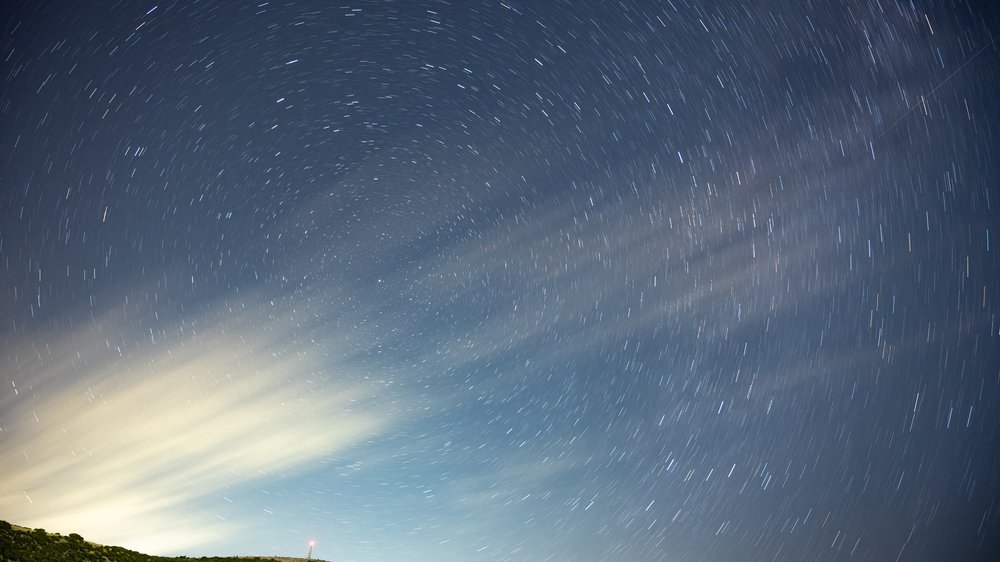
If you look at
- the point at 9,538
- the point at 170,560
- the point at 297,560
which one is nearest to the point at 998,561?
the point at 297,560

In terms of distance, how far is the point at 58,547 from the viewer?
24.4 m

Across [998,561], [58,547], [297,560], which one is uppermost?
[998,561]

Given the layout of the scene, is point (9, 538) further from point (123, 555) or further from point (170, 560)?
point (170, 560)

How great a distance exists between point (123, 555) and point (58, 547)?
456 cm

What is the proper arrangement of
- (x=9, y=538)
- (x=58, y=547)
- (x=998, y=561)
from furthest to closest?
(x=998, y=561)
(x=58, y=547)
(x=9, y=538)

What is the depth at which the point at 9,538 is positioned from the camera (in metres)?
22.9

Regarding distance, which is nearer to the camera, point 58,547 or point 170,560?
point 58,547

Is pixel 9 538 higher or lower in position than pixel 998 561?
lower

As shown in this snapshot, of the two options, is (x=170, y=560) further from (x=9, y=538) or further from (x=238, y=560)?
(x=9, y=538)

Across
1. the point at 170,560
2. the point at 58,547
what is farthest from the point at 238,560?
the point at 58,547

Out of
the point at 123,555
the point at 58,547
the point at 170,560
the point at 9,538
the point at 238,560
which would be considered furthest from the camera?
the point at 238,560

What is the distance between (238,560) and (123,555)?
10137mm

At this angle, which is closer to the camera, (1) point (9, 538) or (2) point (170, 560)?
(1) point (9, 538)

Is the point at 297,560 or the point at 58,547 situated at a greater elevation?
the point at 297,560
